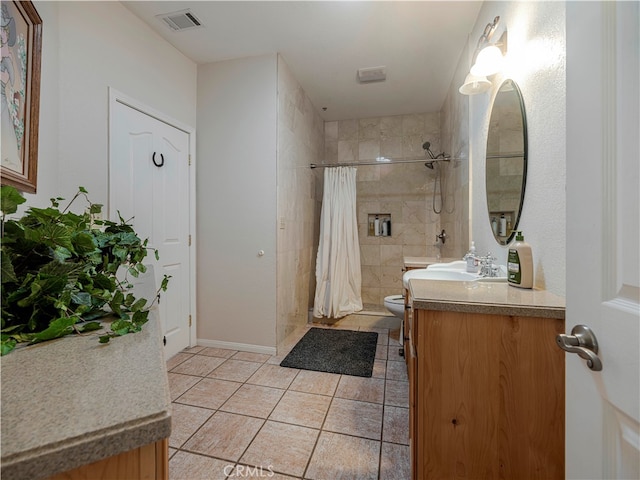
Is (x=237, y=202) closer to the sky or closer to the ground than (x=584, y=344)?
closer to the sky

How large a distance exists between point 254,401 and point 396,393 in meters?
0.93

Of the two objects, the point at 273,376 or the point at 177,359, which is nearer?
the point at 273,376

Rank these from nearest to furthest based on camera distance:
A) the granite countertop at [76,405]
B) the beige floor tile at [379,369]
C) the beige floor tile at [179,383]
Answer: the granite countertop at [76,405], the beige floor tile at [179,383], the beige floor tile at [379,369]

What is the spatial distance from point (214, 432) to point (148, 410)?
54.6 inches

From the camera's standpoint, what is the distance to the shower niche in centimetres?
378

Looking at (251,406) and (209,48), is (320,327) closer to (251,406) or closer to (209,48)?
(251,406)

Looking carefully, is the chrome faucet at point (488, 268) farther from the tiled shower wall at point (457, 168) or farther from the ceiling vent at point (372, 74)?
the ceiling vent at point (372, 74)

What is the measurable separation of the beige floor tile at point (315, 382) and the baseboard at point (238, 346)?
44cm

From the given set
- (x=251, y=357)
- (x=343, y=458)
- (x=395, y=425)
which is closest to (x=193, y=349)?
(x=251, y=357)

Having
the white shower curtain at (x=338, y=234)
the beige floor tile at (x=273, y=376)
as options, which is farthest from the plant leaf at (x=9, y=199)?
the white shower curtain at (x=338, y=234)

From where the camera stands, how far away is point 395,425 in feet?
5.05

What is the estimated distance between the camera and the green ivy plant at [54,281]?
62cm

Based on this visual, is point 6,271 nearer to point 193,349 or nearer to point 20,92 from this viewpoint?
point 20,92

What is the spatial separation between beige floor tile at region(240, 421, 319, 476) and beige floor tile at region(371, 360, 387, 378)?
746mm
